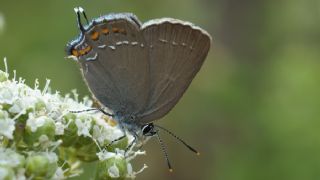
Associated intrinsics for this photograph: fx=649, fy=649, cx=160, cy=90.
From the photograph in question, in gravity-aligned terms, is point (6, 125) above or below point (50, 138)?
above

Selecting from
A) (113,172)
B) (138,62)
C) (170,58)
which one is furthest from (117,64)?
(113,172)

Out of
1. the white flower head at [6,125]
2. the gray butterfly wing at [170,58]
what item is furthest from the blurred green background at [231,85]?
the white flower head at [6,125]

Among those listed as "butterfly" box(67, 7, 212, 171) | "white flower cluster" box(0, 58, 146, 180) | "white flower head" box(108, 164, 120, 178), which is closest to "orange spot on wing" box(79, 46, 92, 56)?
"butterfly" box(67, 7, 212, 171)

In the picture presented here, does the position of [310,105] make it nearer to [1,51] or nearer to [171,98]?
[171,98]

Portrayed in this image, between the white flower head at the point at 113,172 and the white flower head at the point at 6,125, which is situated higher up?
the white flower head at the point at 6,125

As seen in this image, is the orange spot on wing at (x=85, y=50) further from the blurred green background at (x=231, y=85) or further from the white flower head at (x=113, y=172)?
the blurred green background at (x=231, y=85)

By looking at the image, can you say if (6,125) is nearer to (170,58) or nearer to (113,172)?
(113,172)
